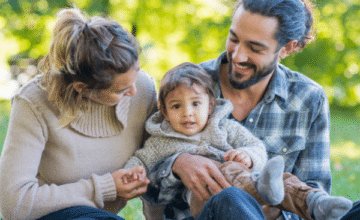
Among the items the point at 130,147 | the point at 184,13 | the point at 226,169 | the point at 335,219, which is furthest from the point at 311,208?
the point at 184,13

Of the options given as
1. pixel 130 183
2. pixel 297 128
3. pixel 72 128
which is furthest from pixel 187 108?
pixel 297 128

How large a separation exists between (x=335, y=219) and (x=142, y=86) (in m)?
1.16

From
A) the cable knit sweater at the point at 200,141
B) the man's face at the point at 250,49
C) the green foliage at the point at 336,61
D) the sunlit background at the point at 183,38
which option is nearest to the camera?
the cable knit sweater at the point at 200,141

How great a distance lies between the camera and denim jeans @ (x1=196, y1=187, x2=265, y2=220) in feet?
4.75

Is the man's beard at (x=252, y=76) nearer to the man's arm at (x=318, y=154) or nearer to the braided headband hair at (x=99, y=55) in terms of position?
the man's arm at (x=318, y=154)

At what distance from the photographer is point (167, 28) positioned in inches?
323

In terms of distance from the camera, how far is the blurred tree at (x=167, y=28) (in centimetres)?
775

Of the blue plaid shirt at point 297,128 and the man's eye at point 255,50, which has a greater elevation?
the man's eye at point 255,50

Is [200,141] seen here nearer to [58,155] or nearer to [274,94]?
[274,94]

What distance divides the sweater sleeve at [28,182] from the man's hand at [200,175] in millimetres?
379

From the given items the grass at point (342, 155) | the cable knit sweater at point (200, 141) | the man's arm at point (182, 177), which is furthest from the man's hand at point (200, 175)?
the grass at point (342, 155)

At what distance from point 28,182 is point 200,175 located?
2.52ft

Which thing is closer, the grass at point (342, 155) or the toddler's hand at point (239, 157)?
the toddler's hand at point (239, 157)

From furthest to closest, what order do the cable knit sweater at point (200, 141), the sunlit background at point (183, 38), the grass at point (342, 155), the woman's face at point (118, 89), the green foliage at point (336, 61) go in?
the green foliage at point (336, 61) < the sunlit background at point (183, 38) < the grass at point (342, 155) < the cable knit sweater at point (200, 141) < the woman's face at point (118, 89)
